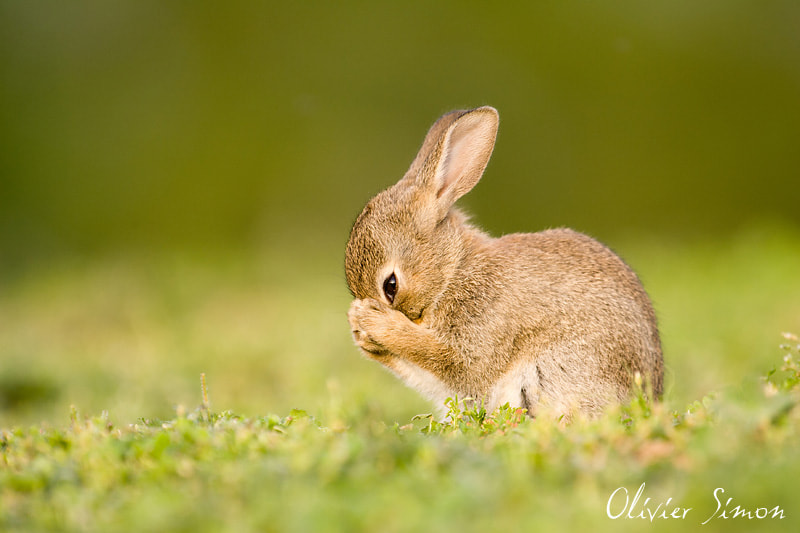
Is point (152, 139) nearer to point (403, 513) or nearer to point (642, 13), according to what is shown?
point (642, 13)

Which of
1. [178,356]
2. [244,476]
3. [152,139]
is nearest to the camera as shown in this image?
[244,476]

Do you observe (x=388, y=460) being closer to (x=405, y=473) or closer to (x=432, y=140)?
(x=405, y=473)

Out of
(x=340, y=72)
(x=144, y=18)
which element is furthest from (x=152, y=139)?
(x=340, y=72)

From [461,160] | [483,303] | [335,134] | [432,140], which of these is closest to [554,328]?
[483,303]

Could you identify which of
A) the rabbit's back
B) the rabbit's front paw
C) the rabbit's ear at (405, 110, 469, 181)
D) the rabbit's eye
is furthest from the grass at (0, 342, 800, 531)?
the rabbit's ear at (405, 110, 469, 181)

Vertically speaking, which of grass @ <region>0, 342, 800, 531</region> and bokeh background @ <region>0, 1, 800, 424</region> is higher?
bokeh background @ <region>0, 1, 800, 424</region>

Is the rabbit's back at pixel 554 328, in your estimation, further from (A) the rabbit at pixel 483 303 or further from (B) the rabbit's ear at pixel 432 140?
(B) the rabbit's ear at pixel 432 140

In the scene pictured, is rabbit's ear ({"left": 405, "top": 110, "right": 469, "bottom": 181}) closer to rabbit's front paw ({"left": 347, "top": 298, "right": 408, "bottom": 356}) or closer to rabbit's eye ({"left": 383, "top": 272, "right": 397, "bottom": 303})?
rabbit's eye ({"left": 383, "top": 272, "right": 397, "bottom": 303})
